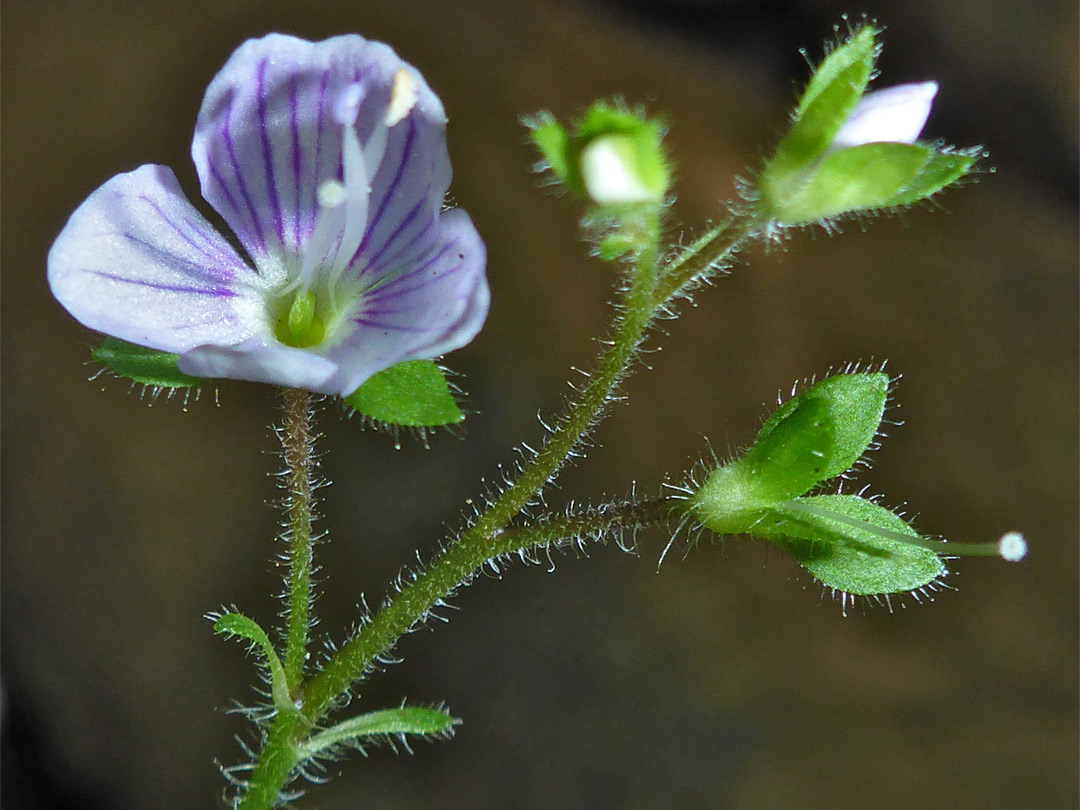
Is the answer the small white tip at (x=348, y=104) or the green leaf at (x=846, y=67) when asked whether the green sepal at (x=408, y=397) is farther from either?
the green leaf at (x=846, y=67)

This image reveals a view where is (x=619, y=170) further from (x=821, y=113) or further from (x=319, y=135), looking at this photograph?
(x=319, y=135)

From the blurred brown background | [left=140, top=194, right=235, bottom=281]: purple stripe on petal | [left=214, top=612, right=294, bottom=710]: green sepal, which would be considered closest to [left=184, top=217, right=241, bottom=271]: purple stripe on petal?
[left=140, top=194, right=235, bottom=281]: purple stripe on petal

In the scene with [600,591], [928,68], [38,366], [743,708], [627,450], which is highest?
[928,68]

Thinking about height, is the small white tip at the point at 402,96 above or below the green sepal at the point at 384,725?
above

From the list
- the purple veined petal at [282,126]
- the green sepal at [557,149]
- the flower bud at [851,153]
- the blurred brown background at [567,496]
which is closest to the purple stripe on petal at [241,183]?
the purple veined petal at [282,126]

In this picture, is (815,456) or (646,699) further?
(646,699)

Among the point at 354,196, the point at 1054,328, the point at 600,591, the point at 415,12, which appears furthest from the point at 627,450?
the point at 354,196

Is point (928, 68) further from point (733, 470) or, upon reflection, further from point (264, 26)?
point (733, 470)
